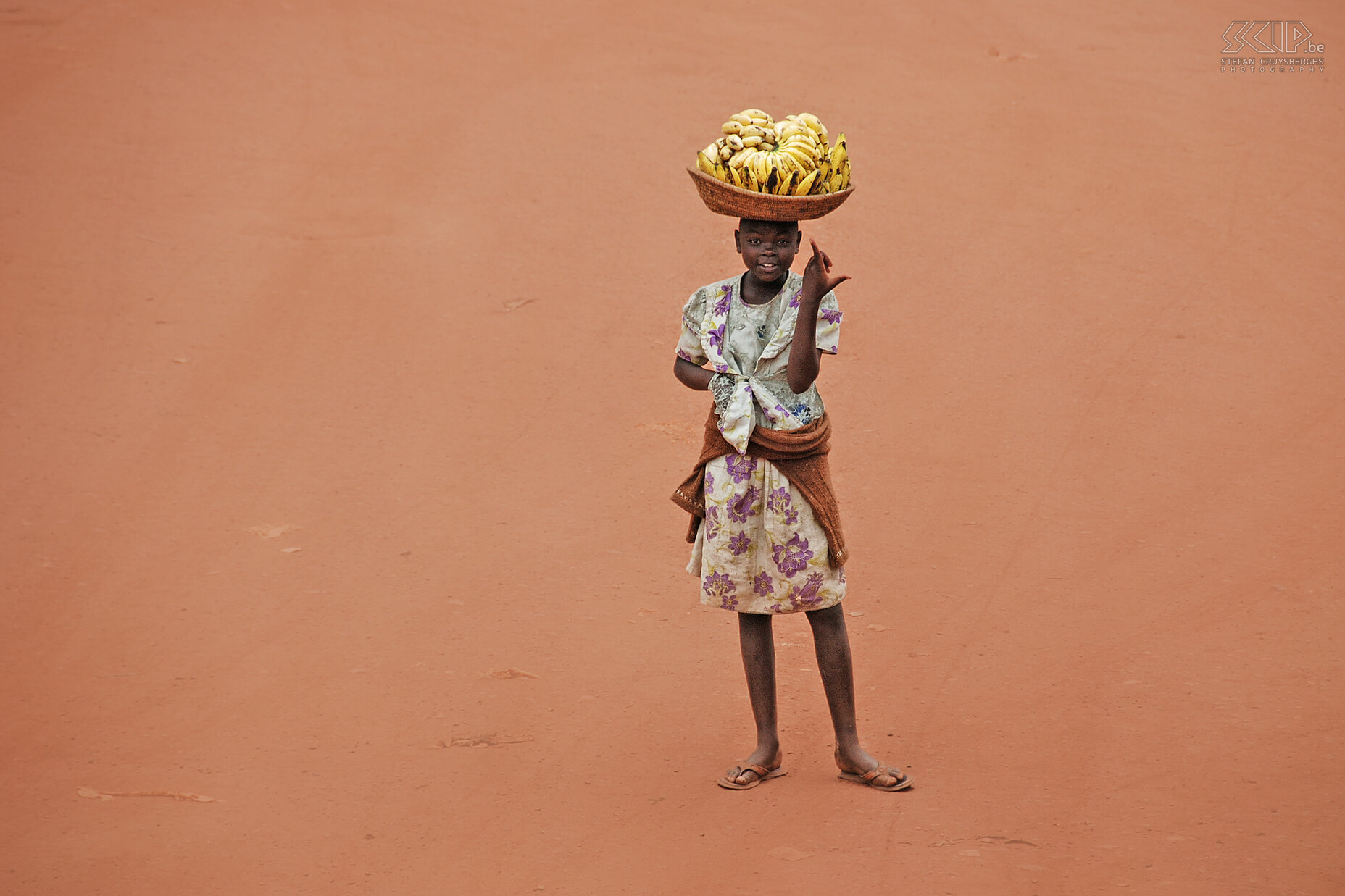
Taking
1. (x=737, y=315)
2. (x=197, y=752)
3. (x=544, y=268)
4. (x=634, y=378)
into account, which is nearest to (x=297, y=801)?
(x=197, y=752)

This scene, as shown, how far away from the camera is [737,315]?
3.99 metres

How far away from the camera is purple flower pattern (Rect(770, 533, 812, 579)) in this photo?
3955 mm

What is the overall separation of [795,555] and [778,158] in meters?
1.18

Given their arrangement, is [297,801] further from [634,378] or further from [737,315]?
[634,378]

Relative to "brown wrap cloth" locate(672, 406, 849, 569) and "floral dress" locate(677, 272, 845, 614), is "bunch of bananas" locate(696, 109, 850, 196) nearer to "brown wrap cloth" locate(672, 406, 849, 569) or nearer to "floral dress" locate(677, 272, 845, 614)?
"floral dress" locate(677, 272, 845, 614)

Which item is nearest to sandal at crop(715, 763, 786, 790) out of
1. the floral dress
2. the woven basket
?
the floral dress

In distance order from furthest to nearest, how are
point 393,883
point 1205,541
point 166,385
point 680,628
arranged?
point 166,385
point 1205,541
point 680,628
point 393,883

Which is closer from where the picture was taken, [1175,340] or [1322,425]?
[1322,425]

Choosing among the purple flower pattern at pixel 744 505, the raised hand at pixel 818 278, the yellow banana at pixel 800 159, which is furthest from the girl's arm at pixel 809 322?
the purple flower pattern at pixel 744 505

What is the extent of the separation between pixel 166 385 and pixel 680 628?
3.77 m

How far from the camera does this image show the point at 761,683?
13.7ft

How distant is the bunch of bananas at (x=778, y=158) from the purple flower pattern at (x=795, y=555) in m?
1.03

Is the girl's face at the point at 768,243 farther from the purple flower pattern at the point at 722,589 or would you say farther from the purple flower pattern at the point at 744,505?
the purple flower pattern at the point at 722,589

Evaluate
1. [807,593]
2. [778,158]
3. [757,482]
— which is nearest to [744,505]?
[757,482]
